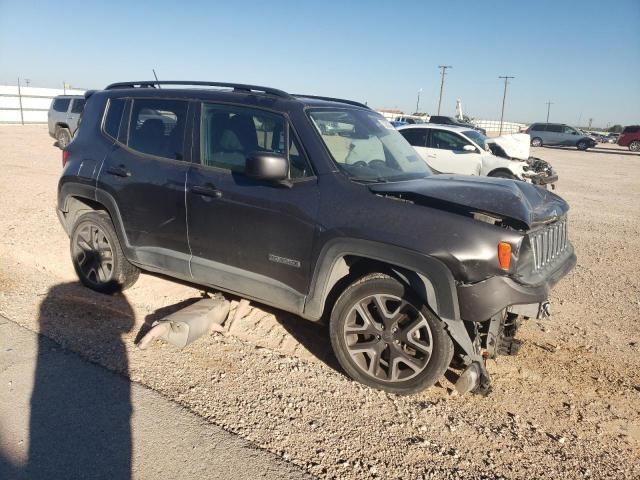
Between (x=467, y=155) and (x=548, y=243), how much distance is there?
9.91m

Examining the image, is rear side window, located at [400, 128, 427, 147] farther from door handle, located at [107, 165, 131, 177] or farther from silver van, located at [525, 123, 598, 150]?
silver van, located at [525, 123, 598, 150]

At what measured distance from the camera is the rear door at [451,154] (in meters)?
13.0

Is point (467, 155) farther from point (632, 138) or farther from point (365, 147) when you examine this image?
point (632, 138)

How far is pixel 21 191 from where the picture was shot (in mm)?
9719

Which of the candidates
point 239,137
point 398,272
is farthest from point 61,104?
point 398,272

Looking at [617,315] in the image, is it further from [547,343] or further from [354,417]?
[354,417]

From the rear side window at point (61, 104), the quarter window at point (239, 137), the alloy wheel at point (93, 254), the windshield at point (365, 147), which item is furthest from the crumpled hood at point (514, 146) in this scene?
the rear side window at point (61, 104)

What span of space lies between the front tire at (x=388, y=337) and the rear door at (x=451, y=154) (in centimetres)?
997

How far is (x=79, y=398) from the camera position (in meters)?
3.17

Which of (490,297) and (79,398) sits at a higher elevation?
(490,297)

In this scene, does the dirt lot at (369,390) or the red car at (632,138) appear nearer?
the dirt lot at (369,390)

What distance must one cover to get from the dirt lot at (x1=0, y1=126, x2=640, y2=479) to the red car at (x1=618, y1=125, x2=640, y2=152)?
3831 centimetres

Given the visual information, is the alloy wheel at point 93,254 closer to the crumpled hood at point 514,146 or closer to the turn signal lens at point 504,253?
the turn signal lens at point 504,253

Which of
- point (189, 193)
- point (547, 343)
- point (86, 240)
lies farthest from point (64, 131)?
point (547, 343)
